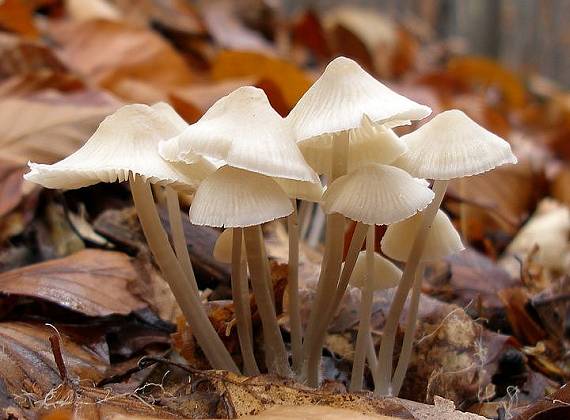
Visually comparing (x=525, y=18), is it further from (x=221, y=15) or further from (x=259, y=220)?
(x=259, y=220)

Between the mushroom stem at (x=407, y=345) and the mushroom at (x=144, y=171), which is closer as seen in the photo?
the mushroom at (x=144, y=171)

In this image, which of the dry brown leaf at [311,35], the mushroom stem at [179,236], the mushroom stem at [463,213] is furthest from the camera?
the dry brown leaf at [311,35]

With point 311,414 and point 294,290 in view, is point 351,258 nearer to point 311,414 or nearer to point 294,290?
point 294,290

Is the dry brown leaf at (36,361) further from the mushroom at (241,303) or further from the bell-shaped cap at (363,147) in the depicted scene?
the bell-shaped cap at (363,147)

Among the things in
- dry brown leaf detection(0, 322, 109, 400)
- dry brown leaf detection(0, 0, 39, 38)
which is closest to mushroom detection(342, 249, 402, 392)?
dry brown leaf detection(0, 322, 109, 400)

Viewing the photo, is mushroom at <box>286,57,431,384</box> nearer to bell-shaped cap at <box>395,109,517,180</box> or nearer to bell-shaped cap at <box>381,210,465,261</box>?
bell-shaped cap at <box>395,109,517,180</box>

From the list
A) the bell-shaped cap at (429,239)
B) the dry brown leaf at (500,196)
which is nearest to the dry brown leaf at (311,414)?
the bell-shaped cap at (429,239)
